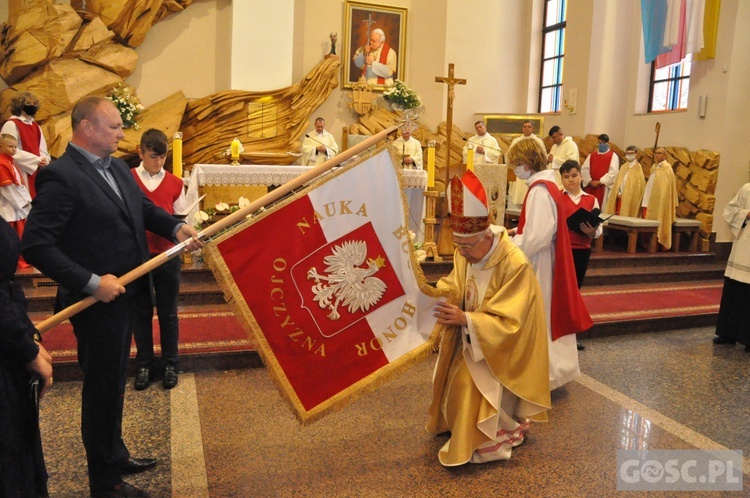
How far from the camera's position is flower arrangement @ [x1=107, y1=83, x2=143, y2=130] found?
29.6 ft

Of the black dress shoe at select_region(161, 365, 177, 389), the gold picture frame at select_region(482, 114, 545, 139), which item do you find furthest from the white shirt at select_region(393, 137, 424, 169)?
the black dress shoe at select_region(161, 365, 177, 389)

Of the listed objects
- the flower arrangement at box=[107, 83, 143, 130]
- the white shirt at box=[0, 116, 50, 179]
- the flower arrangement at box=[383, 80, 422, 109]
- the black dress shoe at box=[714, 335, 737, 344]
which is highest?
the flower arrangement at box=[383, 80, 422, 109]

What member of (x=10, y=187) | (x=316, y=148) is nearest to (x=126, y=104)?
(x=316, y=148)

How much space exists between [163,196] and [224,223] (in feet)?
5.70

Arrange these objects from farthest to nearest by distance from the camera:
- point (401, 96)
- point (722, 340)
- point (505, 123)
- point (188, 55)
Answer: point (505, 123) < point (401, 96) < point (188, 55) < point (722, 340)

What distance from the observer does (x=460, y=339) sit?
3.30m

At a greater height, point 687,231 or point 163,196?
point 163,196

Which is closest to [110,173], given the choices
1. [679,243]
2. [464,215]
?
[464,215]

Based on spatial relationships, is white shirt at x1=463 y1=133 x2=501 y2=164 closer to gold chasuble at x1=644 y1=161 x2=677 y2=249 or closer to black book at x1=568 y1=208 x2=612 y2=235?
gold chasuble at x1=644 y1=161 x2=677 y2=249

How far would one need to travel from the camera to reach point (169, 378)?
410 centimetres

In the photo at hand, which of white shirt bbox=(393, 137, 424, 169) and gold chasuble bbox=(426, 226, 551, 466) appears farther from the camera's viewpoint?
white shirt bbox=(393, 137, 424, 169)

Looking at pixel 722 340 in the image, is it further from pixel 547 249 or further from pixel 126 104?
pixel 126 104

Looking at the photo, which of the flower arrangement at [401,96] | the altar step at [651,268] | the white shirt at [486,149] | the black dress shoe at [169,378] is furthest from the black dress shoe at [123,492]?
the flower arrangement at [401,96]

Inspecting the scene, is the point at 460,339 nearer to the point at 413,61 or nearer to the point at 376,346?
the point at 376,346
